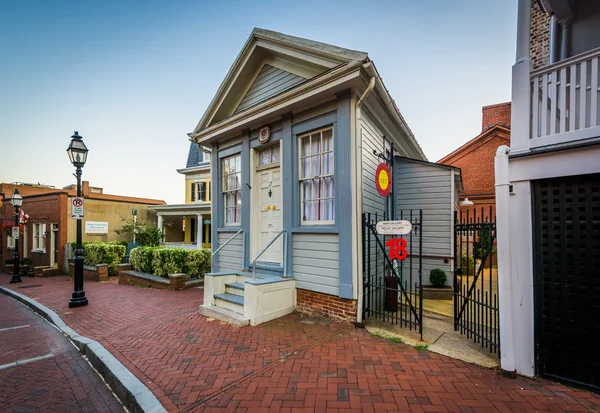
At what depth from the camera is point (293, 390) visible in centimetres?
295

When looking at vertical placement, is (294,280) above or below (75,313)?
above

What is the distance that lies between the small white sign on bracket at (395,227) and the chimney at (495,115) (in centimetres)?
1884

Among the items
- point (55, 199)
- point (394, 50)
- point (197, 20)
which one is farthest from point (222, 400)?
point (55, 199)

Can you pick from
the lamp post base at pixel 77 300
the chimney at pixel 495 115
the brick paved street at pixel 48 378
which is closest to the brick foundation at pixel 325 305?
the brick paved street at pixel 48 378

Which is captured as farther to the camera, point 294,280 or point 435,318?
point 294,280

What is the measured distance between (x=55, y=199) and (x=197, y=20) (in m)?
14.4

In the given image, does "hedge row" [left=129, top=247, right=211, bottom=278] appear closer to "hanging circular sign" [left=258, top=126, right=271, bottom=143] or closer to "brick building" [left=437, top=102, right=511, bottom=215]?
"hanging circular sign" [left=258, top=126, right=271, bottom=143]

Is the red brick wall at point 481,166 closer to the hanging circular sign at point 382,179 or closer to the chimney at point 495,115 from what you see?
the chimney at point 495,115

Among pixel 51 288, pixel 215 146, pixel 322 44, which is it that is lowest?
pixel 51 288

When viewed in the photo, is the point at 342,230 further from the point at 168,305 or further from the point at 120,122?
the point at 120,122

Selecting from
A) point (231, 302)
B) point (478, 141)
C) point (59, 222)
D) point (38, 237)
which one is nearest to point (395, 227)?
point (231, 302)

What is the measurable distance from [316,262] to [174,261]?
6.09 meters

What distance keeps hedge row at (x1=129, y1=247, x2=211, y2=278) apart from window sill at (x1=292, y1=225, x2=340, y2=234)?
5.35 metres

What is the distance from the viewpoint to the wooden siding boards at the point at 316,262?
5.18 m
